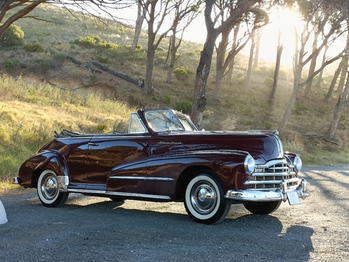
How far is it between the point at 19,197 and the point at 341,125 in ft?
104

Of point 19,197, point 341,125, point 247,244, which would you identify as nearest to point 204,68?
point 19,197

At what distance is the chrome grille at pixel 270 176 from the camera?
6223 millimetres

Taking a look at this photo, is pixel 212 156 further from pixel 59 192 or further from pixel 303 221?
pixel 59 192

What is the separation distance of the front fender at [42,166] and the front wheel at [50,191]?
14cm

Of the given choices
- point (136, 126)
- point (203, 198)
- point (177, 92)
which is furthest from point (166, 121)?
point (177, 92)

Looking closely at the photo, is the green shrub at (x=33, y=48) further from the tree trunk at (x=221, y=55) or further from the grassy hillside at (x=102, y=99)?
the tree trunk at (x=221, y=55)

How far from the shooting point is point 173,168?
672 centimetres

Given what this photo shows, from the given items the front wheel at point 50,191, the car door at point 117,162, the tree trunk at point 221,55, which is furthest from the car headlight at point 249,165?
the tree trunk at point 221,55

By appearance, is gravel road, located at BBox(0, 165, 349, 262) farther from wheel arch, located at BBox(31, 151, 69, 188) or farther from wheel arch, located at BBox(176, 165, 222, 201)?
wheel arch, located at BBox(31, 151, 69, 188)

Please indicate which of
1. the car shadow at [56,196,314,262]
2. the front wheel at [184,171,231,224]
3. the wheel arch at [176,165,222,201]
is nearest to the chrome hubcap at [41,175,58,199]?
the car shadow at [56,196,314,262]

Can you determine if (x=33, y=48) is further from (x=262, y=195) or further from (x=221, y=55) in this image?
(x=262, y=195)

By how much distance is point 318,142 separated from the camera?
28.3m

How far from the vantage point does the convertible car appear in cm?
627

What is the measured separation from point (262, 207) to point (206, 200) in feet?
4.96
